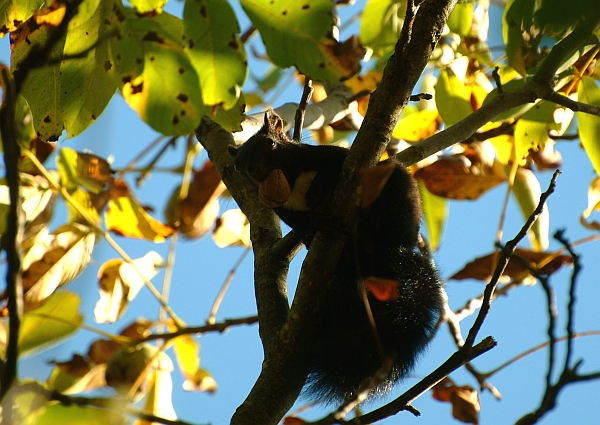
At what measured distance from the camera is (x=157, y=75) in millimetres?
1839

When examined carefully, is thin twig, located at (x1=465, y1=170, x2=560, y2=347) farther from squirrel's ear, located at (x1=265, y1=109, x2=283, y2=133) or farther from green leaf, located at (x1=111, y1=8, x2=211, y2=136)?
squirrel's ear, located at (x1=265, y1=109, x2=283, y2=133)

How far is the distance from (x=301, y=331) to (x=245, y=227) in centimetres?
132

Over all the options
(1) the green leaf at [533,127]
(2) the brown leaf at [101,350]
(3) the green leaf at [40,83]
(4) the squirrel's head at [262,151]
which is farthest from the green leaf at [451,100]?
(2) the brown leaf at [101,350]

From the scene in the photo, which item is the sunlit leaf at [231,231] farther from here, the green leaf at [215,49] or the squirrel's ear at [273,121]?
the green leaf at [215,49]

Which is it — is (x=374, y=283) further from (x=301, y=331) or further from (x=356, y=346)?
(x=356, y=346)

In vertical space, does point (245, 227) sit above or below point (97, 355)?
above

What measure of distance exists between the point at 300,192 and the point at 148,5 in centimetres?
118

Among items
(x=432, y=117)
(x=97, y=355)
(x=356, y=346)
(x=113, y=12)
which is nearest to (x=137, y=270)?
(x=97, y=355)

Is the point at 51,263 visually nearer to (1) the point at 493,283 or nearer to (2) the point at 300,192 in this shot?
(2) the point at 300,192

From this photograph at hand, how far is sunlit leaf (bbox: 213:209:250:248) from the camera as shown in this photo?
120 inches

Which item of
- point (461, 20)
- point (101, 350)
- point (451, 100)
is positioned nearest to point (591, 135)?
point (451, 100)

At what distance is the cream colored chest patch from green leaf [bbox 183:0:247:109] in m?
0.76

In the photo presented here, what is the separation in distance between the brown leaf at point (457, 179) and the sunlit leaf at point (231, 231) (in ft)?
2.94

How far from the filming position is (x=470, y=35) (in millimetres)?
2818
